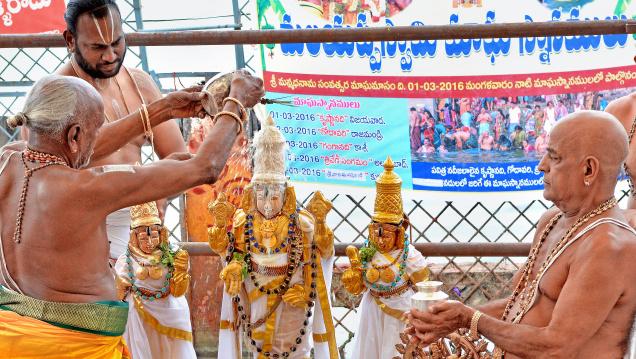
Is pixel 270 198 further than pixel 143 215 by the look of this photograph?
Yes

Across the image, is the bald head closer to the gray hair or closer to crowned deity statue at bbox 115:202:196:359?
the gray hair

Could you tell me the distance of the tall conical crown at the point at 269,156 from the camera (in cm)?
463

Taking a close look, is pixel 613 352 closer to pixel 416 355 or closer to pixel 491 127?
pixel 416 355

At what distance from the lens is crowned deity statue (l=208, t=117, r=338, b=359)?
459cm

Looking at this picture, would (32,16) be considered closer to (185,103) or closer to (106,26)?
(106,26)

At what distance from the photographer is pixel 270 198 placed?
15.2 ft

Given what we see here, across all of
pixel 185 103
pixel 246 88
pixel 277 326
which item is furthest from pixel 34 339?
pixel 277 326

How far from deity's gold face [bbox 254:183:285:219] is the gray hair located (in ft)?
6.07

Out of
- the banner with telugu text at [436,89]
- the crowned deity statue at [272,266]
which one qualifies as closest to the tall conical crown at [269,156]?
the crowned deity statue at [272,266]

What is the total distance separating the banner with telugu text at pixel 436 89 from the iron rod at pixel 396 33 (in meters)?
0.96

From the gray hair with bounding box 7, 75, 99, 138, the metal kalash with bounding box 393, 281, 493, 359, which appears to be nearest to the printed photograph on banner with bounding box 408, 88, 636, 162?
the metal kalash with bounding box 393, 281, 493, 359

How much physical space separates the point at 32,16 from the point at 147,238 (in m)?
2.64

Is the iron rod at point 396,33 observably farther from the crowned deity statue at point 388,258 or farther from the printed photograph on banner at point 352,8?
the printed photograph on banner at point 352,8

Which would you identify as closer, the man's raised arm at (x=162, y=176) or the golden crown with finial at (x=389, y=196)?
the man's raised arm at (x=162, y=176)
